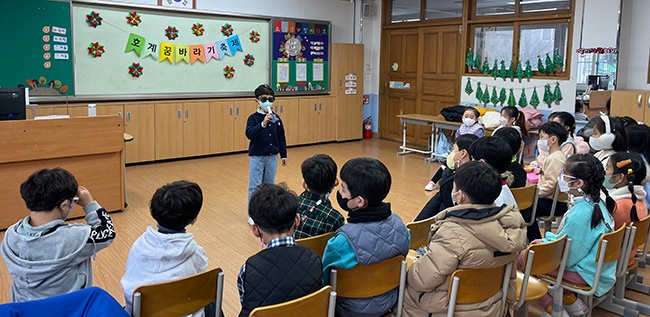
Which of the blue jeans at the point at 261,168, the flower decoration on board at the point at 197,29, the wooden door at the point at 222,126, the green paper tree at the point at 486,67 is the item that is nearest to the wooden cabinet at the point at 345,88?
the wooden door at the point at 222,126

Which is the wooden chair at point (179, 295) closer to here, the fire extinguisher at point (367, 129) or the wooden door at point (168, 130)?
the wooden door at point (168, 130)

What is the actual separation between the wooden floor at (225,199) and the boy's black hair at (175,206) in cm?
130

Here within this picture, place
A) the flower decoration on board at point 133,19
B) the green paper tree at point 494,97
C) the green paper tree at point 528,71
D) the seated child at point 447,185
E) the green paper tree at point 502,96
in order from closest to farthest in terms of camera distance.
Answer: the seated child at point 447,185, the flower decoration on board at point 133,19, the green paper tree at point 528,71, the green paper tree at point 502,96, the green paper tree at point 494,97

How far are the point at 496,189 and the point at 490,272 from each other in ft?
1.15

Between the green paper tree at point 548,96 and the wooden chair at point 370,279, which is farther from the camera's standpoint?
the green paper tree at point 548,96

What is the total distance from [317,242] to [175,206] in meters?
0.65

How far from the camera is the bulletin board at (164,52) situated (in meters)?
7.34

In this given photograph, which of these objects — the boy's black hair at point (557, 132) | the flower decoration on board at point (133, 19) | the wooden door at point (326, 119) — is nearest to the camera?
the boy's black hair at point (557, 132)

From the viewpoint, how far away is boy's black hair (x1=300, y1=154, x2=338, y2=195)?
2.76 m

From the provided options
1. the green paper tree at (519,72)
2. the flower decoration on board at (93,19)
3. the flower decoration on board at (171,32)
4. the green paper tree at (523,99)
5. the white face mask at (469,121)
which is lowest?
the white face mask at (469,121)

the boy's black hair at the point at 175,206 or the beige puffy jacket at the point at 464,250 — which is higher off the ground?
the boy's black hair at the point at 175,206

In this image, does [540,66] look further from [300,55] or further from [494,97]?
[300,55]

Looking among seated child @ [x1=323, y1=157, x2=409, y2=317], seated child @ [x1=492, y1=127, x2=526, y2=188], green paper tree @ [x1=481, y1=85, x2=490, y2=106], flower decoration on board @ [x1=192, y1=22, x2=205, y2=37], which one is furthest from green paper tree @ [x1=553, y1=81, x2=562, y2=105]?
seated child @ [x1=323, y1=157, x2=409, y2=317]

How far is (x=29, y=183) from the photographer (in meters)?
2.21
